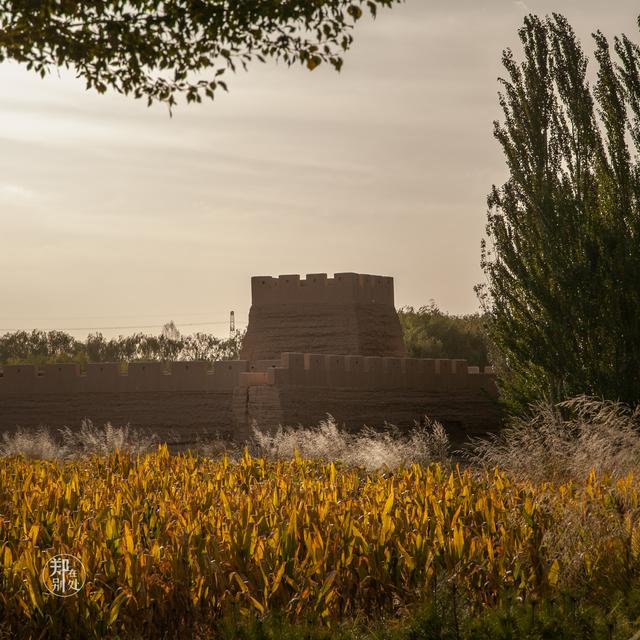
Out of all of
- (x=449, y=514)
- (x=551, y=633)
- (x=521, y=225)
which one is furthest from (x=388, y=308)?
(x=551, y=633)

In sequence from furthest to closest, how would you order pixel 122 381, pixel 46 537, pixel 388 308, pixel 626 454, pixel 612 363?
pixel 388 308 < pixel 122 381 < pixel 612 363 < pixel 626 454 < pixel 46 537

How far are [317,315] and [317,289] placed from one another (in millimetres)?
843

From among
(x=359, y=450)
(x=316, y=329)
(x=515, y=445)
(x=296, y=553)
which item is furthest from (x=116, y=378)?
(x=296, y=553)

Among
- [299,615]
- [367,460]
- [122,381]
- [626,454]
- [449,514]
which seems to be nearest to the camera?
[299,615]

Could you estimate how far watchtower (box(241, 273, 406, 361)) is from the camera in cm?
3186

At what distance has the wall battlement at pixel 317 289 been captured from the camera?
3189 centimetres

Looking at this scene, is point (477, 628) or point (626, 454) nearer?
point (477, 628)

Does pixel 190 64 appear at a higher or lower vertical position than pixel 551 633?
higher

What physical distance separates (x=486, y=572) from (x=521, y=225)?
12748 millimetres

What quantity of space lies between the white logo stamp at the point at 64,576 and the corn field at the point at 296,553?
2.1 inches

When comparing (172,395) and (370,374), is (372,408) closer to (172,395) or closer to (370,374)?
(370,374)

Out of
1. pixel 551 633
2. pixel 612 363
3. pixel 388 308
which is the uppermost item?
pixel 388 308

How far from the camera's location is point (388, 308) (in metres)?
33.4

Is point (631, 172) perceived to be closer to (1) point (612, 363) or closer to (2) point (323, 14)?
(1) point (612, 363)
